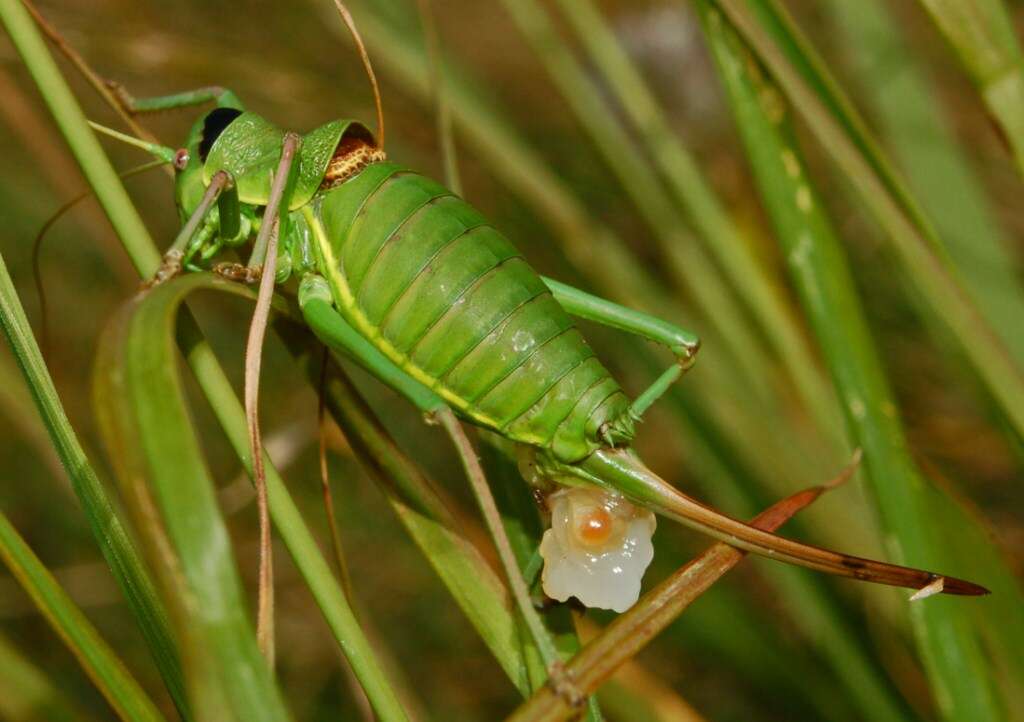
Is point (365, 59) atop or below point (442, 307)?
atop

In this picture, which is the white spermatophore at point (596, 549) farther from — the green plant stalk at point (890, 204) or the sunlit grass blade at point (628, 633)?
the green plant stalk at point (890, 204)

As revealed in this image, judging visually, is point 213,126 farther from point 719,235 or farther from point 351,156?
point 719,235

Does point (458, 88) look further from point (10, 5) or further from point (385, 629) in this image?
point (385, 629)

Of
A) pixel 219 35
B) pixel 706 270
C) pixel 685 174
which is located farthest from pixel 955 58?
pixel 219 35

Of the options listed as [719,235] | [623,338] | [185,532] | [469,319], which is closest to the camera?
[185,532]

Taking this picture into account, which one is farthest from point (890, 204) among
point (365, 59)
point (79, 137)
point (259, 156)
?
point (79, 137)

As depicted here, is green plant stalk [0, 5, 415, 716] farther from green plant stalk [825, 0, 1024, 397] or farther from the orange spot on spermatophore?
green plant stalk [825, 0, 1024, 397]

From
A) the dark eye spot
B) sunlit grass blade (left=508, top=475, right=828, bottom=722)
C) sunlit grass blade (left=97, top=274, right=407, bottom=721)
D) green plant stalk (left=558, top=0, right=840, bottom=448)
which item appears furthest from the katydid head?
green plant stalk (left=558, top=0, right=840, bottom=448)

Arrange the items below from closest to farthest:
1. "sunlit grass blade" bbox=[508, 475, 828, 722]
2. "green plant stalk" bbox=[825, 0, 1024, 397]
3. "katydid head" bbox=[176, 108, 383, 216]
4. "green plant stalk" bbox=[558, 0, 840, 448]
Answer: "sunlit grass blade" bbox=[508, 475, 828, 722] < "katydid head" bbox=[176, 108, 383, 216] < "green plant stalk" bbox=[558, 0, 840, 448] < "green plant stalk" bbox=[825, 0, 1024, 397]
